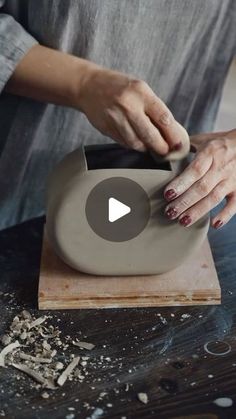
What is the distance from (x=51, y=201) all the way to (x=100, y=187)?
0.05m

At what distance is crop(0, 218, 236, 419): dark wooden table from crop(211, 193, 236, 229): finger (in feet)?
0.23

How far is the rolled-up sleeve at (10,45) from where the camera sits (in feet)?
2.39

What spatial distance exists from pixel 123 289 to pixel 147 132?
17 centimetres

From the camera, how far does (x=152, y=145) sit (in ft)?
2.27

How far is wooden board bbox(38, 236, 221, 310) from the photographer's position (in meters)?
0.72

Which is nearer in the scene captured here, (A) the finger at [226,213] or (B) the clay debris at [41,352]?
(B) the clay debris at [41,352]

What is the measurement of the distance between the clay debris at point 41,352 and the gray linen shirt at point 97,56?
9.2 inches

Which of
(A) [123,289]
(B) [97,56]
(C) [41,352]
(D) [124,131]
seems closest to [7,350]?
(C) [41,352]

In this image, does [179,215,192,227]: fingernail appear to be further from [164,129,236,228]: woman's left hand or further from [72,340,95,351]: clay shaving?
[72,340,95,351]: clay shaving

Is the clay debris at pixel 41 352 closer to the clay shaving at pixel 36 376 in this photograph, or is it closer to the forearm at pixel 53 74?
the clay shaving at pixel 36 376

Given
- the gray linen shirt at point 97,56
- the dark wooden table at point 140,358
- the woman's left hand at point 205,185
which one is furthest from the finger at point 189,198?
the gray linen shirt at point 97,56

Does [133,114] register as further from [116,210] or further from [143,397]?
[143,397]

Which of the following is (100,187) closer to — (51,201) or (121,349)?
(51,201)

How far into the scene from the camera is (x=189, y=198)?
696 mm
